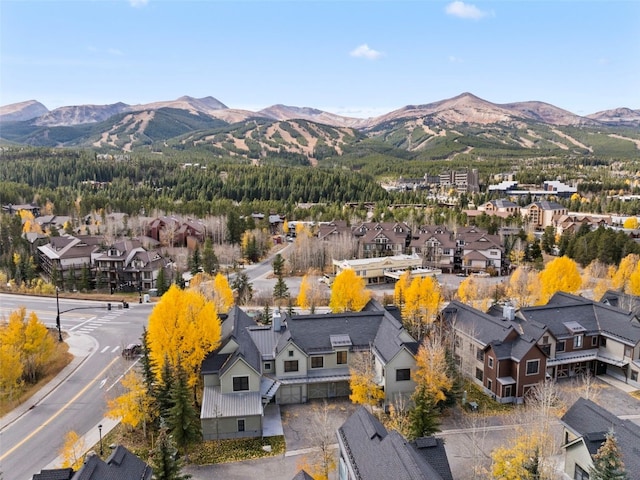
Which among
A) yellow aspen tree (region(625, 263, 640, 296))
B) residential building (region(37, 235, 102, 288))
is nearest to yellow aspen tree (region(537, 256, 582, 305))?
yellow aspen tree (region(625, 263, 640, 296))

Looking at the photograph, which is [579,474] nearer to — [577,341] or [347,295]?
[577,341]

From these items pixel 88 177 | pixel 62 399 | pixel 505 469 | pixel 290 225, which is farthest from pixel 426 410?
pixel 88 177

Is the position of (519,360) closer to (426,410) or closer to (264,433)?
(426,410)

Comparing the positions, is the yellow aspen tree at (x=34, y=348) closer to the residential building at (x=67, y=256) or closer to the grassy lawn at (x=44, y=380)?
the grassy lawn at (x=44, y=380)

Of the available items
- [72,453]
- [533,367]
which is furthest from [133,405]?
[533,367]

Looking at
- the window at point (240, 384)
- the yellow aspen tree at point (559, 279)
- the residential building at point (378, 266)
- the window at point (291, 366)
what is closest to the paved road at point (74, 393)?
the window at point (240, 384)

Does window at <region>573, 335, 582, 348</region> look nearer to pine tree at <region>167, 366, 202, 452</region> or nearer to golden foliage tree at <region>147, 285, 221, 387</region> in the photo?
golden foliage tree at <region>147, 285, 221, 387</region>
